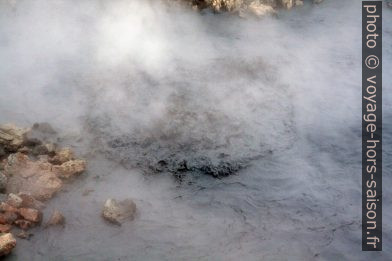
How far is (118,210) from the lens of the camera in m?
4.48

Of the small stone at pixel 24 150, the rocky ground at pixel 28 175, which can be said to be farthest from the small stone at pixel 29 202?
the small stone at pixel 24 150

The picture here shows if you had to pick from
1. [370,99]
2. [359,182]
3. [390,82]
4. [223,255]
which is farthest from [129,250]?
[390,82]

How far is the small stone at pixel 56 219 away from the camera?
14.2 feet

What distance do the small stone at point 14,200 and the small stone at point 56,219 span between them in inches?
16.2

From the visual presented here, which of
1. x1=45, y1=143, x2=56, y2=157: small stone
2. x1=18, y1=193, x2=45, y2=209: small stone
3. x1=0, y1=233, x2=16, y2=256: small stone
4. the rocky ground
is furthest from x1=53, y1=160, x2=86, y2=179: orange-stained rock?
x1=0, y1=233, x2=16, y2=256: small stone

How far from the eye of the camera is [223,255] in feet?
13.5

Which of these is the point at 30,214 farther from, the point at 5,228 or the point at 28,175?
the point at 28,175

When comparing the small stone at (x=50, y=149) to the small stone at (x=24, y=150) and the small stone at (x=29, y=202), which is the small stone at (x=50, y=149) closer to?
the small stone at (x=24, y=150)

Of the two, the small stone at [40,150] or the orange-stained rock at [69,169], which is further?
the small stone at [40,150]

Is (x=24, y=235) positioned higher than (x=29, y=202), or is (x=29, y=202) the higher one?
(x=29, y=202)

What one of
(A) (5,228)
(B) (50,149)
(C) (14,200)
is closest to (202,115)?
(B) (50,149)

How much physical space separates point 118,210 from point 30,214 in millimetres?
1008

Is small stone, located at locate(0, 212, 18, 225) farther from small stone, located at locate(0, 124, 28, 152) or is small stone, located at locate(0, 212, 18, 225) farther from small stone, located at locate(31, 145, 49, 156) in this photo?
small stone, located at locate(0, 124, 28, 152)

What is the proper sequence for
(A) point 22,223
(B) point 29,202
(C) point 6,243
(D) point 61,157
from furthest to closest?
(D) point 61,157 < (B) point 29,202 < (A) point 22,223 < (C) point 6,243
